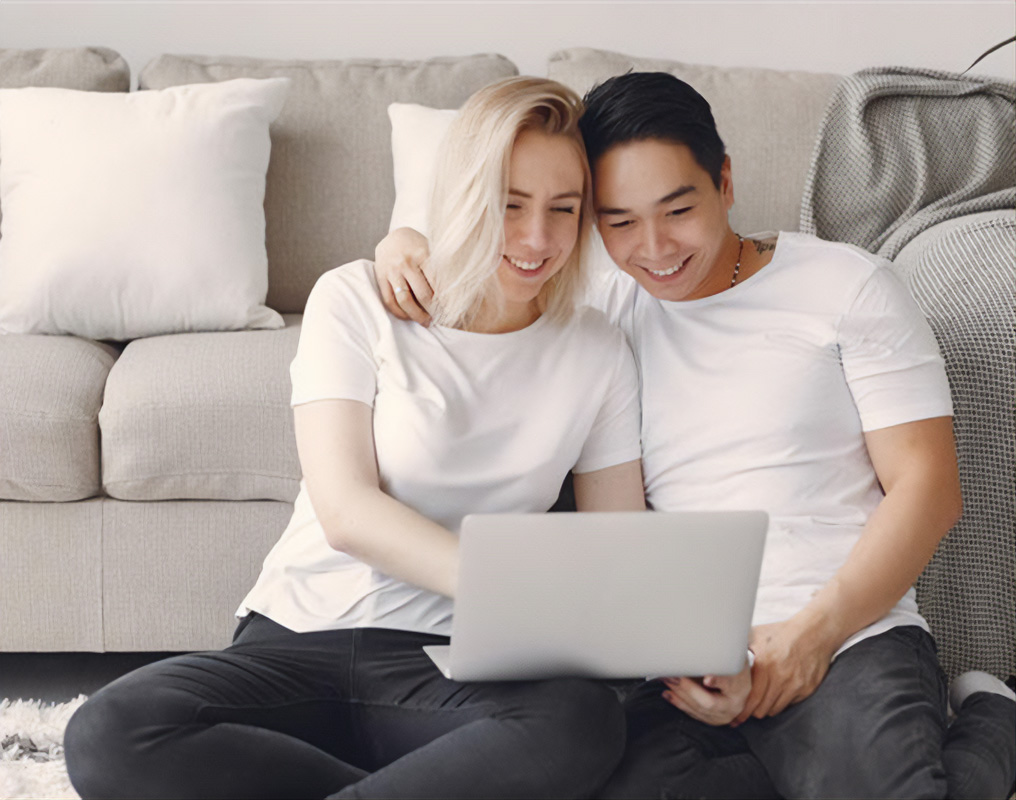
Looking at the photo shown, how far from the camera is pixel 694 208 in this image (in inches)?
57.6

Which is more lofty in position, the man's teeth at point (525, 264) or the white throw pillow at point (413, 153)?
the man's teeth at point (525, 264)

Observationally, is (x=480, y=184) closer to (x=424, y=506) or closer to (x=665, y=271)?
(x=665, y=271)

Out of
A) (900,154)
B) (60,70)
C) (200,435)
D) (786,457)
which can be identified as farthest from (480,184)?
(60,70)

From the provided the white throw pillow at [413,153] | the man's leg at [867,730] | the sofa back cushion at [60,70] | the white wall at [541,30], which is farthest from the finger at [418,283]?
the white wall at [541,30]

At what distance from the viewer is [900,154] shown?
2.23 meters

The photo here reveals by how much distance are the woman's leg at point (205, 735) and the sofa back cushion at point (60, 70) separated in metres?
1.51

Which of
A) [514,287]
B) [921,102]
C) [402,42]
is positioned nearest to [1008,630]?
[514,287]

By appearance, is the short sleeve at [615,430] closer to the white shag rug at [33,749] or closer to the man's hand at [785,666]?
the man's hand at [785,666]

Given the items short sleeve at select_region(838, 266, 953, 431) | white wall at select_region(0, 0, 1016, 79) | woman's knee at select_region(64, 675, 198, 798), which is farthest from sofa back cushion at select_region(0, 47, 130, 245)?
short sleeve at select_region(838, 266, 953, 431)

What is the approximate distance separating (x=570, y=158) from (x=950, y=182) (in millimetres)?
1145

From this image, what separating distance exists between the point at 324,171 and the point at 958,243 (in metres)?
1.23

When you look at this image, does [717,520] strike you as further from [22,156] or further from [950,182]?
[22,156]

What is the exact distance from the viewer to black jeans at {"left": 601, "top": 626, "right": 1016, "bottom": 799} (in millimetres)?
1235

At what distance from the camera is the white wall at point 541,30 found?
8.80 feet
